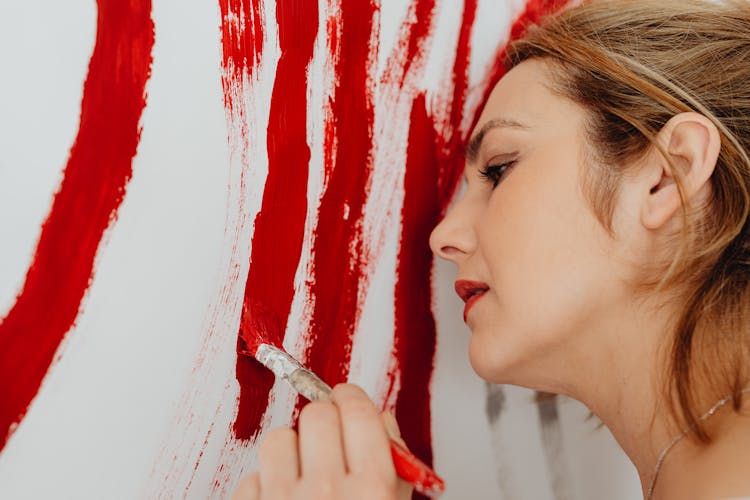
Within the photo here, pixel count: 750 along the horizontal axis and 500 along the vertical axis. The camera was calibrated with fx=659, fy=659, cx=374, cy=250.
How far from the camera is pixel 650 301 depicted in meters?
0.80

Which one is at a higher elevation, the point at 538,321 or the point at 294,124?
the point at 294,124

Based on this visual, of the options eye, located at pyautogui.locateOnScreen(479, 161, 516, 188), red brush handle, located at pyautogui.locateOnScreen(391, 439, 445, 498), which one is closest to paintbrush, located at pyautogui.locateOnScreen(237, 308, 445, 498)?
red brush handle, located at pyautogui.locateOnScreen(391, 439, 445, 498)

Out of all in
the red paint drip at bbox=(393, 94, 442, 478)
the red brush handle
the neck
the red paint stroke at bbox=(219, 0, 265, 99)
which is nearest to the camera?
the red brush handle

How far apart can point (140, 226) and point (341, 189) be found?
0.28 metres

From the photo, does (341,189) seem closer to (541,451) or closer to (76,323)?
(76,323)

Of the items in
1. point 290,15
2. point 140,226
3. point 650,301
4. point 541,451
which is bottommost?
point 541,451

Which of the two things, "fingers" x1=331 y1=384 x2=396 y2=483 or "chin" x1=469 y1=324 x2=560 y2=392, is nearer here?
"fingers" x1=331 y1=384 x2=396 y2=483

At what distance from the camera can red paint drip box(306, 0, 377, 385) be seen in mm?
829

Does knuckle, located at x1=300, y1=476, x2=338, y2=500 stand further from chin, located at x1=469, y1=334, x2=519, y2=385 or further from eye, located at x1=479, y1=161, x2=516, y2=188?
eye, located at x1=479, y1=161, x2=516, y2=188

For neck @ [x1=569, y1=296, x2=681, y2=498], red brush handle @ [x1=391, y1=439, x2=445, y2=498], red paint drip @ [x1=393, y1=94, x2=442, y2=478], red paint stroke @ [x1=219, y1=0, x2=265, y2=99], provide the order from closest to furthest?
red brush handle @ [x1=391, y1=439, x2=445, y2=498] → red paint stroke @ [x1=219, y1=0, x2=265, y2=99] → neck @ [x1=569, y1=296, x2=681, y2=498] → red paint drip @ [x1=393, y1=94, x2=442, y2=478]

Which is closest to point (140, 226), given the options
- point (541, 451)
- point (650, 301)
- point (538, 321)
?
point (538, 321)

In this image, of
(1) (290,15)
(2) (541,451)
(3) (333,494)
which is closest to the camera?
(3) (333,494)

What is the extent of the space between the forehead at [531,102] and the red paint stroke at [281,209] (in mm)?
249

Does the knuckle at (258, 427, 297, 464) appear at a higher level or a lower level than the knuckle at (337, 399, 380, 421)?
higher
